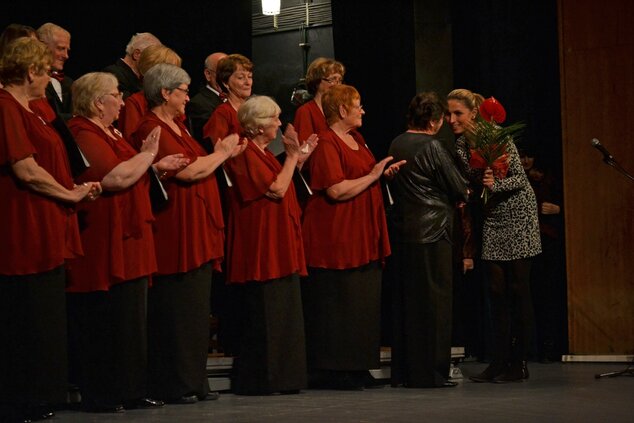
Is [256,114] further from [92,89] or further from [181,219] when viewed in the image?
[92,89]

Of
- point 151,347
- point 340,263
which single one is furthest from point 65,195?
point 340,263

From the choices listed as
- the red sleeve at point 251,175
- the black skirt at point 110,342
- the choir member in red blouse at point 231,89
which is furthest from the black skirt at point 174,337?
the choir member in red blouse at point 231,89

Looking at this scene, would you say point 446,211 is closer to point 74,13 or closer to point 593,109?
point 593,109

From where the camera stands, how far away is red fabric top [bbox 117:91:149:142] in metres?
5.81

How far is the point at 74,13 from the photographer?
24.6 feet

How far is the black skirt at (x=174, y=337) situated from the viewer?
17.5 feet

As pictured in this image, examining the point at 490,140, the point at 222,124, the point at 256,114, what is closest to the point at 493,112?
the point at 490,140

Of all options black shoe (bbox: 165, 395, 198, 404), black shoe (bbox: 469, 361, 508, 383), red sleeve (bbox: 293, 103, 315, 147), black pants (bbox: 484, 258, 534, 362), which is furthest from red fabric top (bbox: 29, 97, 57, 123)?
black shoe (bbox: 469, 361, 508, 383)

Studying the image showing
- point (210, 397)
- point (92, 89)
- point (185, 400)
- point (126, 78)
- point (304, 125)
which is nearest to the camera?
point (92, 89)

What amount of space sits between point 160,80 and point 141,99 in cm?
54

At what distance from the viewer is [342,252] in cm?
611

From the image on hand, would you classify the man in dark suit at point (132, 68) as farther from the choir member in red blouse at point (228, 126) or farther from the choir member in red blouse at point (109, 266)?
the choir member in red blouse at point (109, 266)

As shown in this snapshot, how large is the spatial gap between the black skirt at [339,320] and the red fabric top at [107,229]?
4.39 feet

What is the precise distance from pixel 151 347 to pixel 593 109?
397 cm
